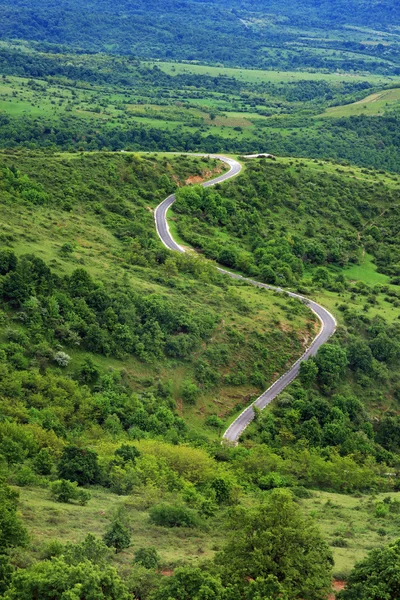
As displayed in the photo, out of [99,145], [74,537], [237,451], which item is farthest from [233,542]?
[99,145]

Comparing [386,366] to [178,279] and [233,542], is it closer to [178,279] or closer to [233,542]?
[178,279]

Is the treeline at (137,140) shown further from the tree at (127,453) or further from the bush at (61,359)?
the tree at (127,453)

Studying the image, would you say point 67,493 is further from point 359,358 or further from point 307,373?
point 359,358

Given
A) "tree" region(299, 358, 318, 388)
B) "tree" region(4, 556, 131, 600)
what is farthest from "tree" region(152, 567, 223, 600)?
"tree" region(299, 358, 318, 388)

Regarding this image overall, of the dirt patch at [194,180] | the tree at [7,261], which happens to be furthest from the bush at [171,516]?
the dirt patch at [194,180]

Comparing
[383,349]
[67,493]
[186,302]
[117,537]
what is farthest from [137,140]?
[117,537]
